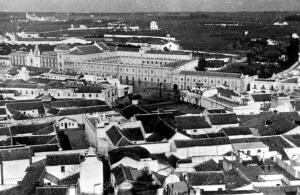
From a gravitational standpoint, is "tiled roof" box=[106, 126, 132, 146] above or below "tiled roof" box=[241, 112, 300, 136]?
below

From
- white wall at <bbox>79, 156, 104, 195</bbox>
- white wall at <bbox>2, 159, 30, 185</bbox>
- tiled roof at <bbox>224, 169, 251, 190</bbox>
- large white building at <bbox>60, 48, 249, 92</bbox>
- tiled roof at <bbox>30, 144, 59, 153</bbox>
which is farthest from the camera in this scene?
large white building at <bbox>60, 48, 249, 92</bbox>

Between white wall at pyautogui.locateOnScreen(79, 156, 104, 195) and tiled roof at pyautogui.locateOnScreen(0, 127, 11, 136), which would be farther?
tiled roof at pyautogui.locateOnScreen(0, 127, 11, 136)

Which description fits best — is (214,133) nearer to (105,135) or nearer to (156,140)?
(156,140)

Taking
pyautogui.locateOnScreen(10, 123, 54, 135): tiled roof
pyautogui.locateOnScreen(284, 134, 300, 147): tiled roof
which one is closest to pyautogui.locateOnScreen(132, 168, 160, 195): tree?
pyautogui.locateOnScreen(284, 134, 300, 147): tiled roof

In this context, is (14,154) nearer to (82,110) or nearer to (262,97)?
(82,110)

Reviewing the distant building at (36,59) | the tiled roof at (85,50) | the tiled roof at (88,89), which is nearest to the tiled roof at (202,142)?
the tiled roof at (88,89)

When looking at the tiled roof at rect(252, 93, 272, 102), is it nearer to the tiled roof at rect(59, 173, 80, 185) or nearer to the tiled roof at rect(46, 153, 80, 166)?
the tiled roof at rect(46, 153, 80, 166)
